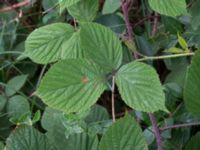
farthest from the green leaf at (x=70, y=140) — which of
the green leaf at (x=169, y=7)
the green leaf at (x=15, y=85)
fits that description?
the green leaf at (x=15, y=85)

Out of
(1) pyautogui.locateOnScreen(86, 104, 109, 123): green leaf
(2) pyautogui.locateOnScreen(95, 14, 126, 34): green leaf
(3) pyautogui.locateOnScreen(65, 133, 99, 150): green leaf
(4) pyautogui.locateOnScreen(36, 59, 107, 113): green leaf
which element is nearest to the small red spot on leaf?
(4) pyautogui.locateOnScreen(36, 59, 107, 113): green leaf

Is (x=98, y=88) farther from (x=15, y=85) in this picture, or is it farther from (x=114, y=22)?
(x=15, y=85)

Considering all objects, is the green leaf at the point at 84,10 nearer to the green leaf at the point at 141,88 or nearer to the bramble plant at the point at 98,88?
the bramble plant at the point at 98,88

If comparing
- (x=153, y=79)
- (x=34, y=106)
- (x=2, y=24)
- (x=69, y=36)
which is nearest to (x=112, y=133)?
(x=153, y=79)

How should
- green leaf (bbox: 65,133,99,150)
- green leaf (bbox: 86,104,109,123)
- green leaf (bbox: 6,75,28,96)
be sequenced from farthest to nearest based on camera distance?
1. green leaf (bbox: 6,75,28,96)
2. green leaf (bbox: 86,104,109,123)
3. green leaf (bbox: 65,133,99,150)

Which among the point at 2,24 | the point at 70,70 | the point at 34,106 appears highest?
the point at 70,70

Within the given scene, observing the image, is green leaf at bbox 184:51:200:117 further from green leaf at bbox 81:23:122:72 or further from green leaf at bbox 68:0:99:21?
green leaf at bbox 68:0:99:21

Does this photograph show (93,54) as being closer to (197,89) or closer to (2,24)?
(197,89)
